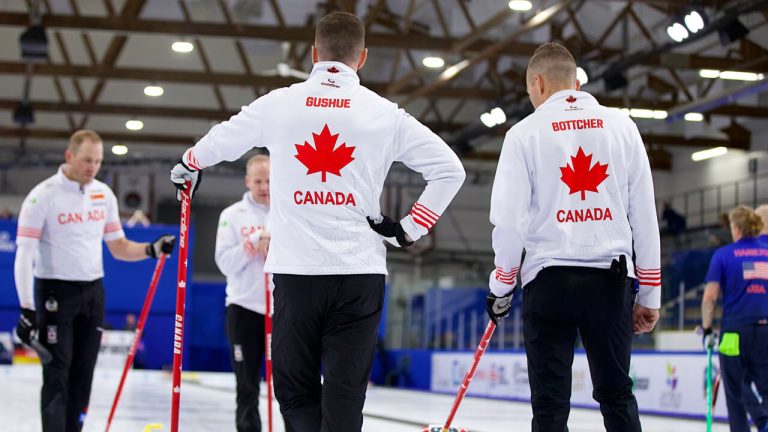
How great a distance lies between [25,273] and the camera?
5641mm

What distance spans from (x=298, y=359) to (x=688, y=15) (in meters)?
13.0

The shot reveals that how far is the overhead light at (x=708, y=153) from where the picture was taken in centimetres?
2869

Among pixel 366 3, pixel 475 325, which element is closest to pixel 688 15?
pixel 475 325

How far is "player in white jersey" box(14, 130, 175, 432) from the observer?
570 cm

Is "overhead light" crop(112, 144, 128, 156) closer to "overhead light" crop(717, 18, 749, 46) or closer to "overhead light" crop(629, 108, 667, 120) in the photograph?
"overhead light" crop(629, 108, 667, 120)

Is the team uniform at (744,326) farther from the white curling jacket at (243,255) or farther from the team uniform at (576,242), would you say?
the team uniform at (576,242)

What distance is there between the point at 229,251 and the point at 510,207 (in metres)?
2.75

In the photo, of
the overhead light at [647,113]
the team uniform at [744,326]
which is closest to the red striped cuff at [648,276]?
the team uniform at [744,326]

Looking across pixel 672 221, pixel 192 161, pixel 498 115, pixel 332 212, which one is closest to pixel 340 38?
pixel 332 212

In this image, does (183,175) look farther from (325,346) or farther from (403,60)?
(403,60)

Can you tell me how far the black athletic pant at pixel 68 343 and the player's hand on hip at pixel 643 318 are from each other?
318 centimetres

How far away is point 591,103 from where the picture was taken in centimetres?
423

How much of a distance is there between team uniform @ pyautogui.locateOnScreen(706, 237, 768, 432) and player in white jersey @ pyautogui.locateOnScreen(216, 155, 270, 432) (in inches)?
133

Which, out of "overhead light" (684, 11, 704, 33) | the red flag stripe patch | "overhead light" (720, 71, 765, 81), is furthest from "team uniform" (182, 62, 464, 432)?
"overhead light" (720, 71, 765, 81)
